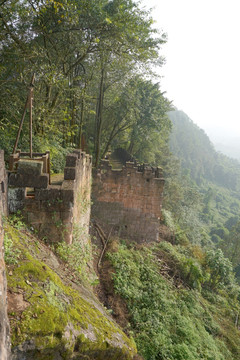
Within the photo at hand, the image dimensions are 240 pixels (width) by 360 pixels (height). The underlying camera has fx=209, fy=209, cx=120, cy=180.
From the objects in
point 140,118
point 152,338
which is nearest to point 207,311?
point 152,338

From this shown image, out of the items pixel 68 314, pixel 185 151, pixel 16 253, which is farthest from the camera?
pixel 185 151

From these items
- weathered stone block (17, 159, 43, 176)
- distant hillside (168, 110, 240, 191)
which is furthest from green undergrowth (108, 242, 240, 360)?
distant hillside (168, 110, 240, 191)

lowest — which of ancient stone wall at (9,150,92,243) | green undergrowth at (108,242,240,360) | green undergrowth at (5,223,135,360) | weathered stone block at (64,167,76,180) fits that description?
green undergrowth at (108,242,240,360)

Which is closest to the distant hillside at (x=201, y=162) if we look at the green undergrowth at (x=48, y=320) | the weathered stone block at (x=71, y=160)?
the weathered stone block at (x=71, y=160)

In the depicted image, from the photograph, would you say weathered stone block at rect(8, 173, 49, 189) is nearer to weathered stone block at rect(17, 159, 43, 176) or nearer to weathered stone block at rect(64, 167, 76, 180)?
weathered stone block at rect(17, 159, 43, 176)

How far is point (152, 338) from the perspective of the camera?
5668 mm

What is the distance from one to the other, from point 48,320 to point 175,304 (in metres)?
6.53

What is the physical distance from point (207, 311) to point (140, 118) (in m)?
11.6

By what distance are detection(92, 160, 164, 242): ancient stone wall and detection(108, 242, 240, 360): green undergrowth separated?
105 cm

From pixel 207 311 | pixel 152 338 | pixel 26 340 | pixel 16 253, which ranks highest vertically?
pixel 16 253

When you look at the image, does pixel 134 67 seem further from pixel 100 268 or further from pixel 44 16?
pixel 100 268

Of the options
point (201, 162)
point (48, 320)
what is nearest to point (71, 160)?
point (48, 320)

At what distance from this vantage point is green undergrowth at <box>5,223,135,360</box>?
2.13 m

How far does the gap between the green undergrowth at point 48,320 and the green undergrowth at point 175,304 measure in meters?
2.98
